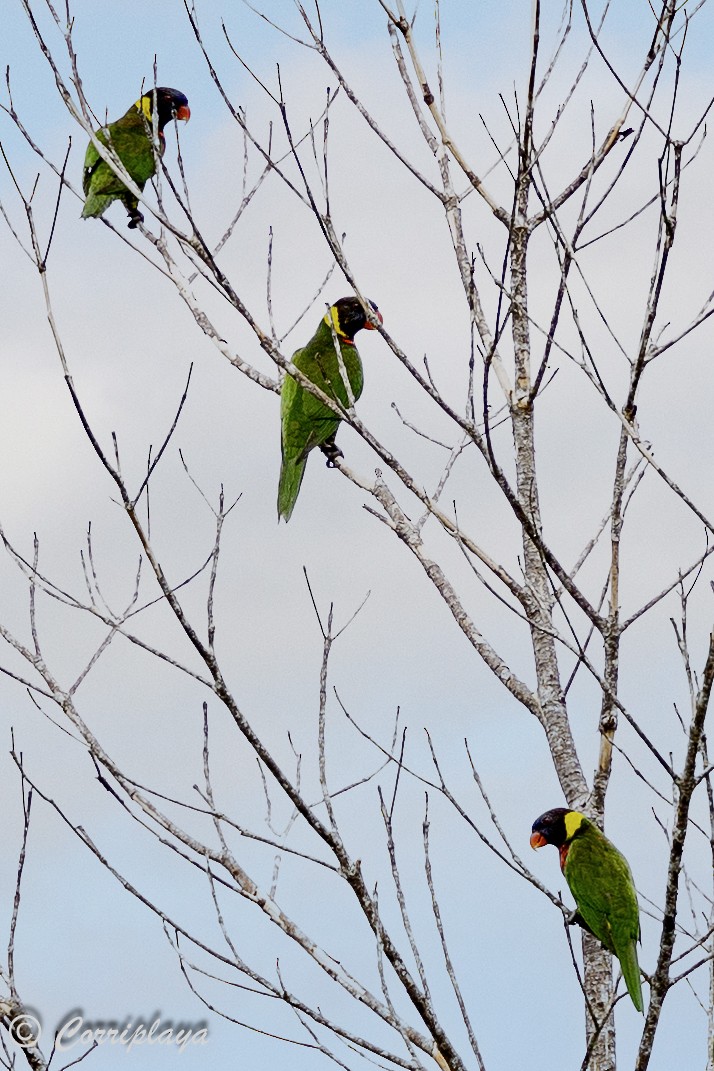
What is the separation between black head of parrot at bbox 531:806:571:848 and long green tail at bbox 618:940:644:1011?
0.45 metres

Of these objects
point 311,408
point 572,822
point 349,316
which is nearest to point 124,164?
point 349,316

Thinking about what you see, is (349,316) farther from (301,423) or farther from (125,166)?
(125,166)

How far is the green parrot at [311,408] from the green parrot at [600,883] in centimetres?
207

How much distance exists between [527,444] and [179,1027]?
2191mm

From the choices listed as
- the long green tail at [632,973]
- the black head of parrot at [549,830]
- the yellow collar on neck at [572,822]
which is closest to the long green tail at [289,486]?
the black head of parrot at [549,830]

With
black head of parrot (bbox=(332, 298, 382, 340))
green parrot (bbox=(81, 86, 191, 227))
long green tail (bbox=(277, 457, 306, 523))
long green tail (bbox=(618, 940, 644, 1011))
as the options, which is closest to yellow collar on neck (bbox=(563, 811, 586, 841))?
long green tail (bbox=(618, 940, 644, 1011))

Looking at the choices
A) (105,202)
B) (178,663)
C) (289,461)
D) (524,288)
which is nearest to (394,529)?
(524,288)

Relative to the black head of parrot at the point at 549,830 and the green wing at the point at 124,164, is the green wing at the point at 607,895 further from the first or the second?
the green wing at the point at 124,164

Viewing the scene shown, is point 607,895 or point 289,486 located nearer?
point 607,895

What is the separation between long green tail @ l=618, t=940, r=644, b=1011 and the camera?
154 inches

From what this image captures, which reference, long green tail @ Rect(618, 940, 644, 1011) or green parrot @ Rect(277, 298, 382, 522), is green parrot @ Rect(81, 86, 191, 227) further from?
long green tail @ Rect(618, 940, 644, 1011)

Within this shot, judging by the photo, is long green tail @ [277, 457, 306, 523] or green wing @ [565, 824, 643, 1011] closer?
green wing @ [565, 824, 643, 1011]

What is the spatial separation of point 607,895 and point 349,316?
3208mm

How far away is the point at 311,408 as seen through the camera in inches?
215
